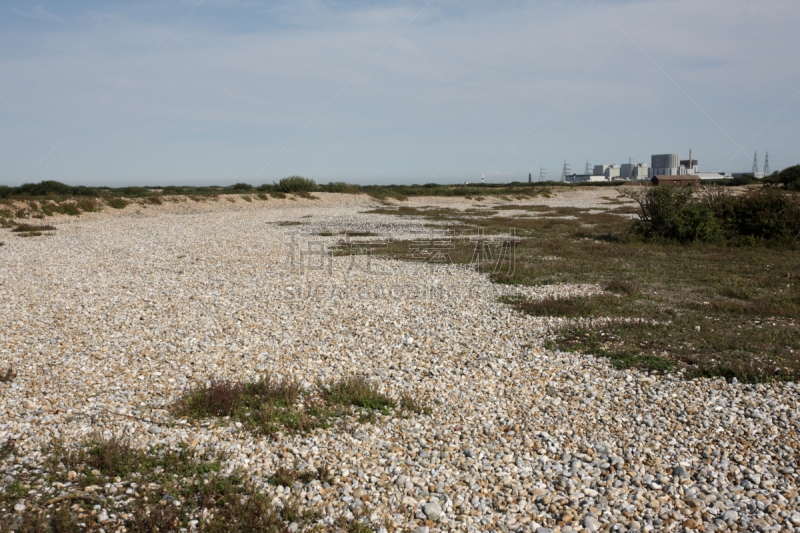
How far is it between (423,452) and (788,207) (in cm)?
2114

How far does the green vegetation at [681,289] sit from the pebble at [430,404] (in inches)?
24.0

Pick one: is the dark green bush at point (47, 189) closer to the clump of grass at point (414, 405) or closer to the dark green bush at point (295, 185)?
the dark green bush at point (295, 185)

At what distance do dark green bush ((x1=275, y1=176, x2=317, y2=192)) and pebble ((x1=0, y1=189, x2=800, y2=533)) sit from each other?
154 feet

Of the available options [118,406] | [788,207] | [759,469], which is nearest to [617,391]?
[759,469]

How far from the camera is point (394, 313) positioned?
11.1 m

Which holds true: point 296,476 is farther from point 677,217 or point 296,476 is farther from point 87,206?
point 87,206

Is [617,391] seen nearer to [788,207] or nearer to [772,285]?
[772,285]

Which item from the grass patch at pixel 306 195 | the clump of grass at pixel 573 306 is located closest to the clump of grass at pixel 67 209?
the grass patch at pixel 306 195

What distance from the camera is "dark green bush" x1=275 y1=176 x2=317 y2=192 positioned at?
195 feet

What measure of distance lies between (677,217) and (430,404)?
1838 centimetres

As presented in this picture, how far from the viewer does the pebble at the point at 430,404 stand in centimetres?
473

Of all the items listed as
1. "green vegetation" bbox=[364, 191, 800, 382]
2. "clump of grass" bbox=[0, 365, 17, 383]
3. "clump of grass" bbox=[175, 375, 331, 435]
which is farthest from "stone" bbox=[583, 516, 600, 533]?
"clump of grass" bbox=[0, 365, 17, 383]

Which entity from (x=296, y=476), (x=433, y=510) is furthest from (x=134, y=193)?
(x=433, y=510)

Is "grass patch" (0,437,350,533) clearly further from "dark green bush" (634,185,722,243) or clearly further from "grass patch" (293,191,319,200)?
"grass patch" (293,191,319,200)
